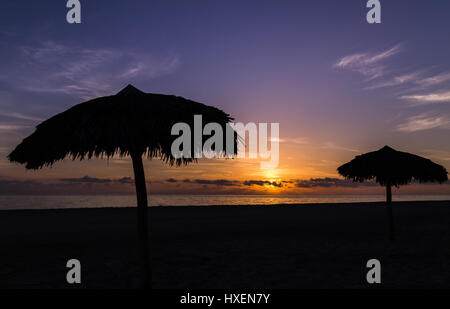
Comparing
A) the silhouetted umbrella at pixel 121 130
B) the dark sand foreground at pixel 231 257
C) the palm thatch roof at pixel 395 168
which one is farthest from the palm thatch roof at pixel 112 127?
the palm thatch roof at pixel 395 168

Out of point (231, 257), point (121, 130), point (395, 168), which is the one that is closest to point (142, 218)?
point (121, 130)

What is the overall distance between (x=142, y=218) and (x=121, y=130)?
71.4 inches

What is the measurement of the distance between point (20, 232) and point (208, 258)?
35.2ft

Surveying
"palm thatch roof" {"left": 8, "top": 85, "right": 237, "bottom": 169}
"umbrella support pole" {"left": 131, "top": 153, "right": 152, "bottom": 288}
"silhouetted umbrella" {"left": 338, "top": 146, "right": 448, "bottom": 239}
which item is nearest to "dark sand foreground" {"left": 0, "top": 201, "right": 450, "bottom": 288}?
"umbrella support pole" {"left": 131, "top": 153, "right": 152, "bottom": 288}

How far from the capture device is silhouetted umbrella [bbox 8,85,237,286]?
594 cm

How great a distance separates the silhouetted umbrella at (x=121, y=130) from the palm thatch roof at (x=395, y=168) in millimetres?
8715

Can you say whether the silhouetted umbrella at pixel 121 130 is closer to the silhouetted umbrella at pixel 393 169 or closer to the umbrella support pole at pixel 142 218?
the umbrella support pole at pixel 142 218

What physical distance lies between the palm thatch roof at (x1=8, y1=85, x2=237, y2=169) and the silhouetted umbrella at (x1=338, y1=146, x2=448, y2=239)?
8.93 m

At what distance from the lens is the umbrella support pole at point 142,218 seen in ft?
22.0

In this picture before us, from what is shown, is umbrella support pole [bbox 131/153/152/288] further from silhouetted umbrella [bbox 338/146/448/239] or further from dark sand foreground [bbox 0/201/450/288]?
silhouetted umbrella [bbox 338/146/448/239]

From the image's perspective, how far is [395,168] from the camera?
13.1 meters
